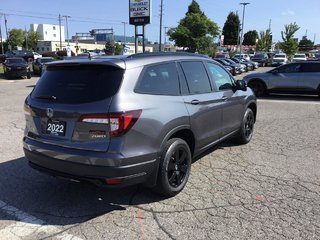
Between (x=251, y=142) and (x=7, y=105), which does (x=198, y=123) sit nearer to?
(x=251, y=142)

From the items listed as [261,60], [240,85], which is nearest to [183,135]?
[240,85]

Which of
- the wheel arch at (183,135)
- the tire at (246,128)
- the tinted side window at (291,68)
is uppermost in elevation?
the tinted side window at (291,68)

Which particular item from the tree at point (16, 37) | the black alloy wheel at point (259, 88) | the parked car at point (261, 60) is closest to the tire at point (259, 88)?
the black alloy wheel at point (259, 88)

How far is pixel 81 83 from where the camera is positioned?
3.96 m

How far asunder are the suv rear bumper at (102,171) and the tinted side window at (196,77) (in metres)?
1.36

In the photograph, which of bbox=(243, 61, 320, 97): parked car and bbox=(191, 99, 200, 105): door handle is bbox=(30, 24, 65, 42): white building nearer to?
bbox=(243, 61, 320, 97): parked car

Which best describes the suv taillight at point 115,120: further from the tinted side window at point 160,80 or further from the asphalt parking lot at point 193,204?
the asphalt parking lot at point 193,204

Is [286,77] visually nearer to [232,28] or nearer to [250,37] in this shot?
[232,28]

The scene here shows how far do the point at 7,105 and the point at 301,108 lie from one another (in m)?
10.5

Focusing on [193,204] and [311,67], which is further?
[311,67]

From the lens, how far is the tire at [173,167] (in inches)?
165

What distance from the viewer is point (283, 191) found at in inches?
183

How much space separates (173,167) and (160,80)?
43.7 inches

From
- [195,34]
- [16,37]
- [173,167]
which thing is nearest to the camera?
[173,167]
